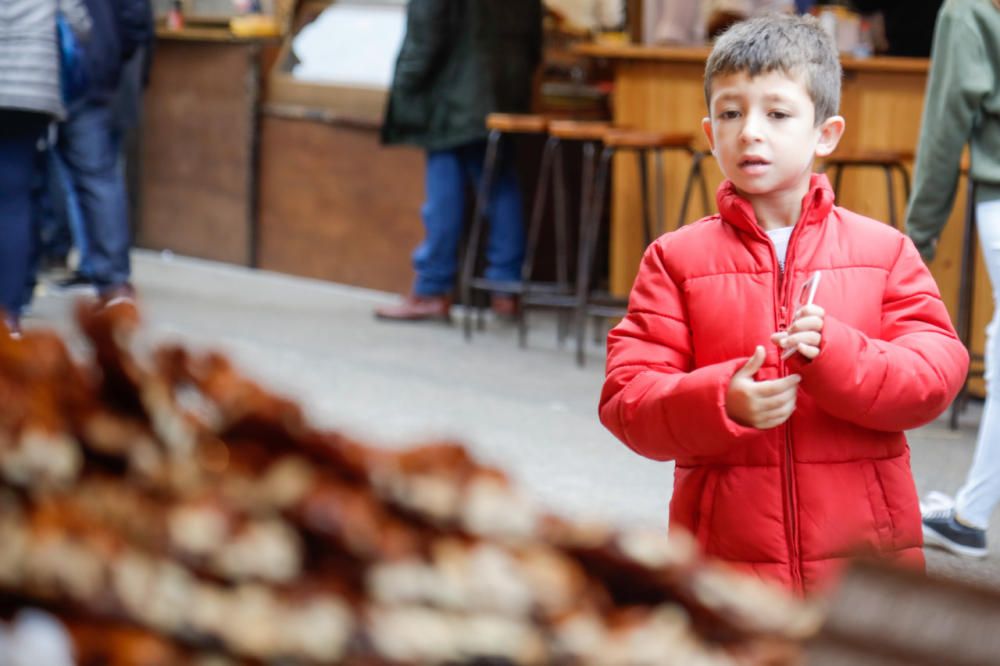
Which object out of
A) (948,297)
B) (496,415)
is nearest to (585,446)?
(496,415)

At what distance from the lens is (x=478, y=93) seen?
695cm

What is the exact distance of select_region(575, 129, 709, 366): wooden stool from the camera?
20.0 feet

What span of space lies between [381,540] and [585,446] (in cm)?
440

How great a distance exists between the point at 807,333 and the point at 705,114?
4.57m

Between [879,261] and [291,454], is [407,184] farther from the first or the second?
[291,454]

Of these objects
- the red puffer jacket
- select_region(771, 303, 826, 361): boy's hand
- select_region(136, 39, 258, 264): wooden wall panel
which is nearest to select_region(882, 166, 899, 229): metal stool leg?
the red puffer jacket

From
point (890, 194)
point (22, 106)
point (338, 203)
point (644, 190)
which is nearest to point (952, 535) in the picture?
point (890, 194)

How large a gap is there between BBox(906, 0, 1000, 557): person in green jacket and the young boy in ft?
6.37

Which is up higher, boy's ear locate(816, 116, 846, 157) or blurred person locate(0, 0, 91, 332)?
boy's ear locate(816, 116, 846, 157)

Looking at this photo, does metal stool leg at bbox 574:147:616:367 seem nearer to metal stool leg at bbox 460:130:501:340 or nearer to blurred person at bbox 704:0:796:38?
metal stool leg at bbox 460:130:501:340

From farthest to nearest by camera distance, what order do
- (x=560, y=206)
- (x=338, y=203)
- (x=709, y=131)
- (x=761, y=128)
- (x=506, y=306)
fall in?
1. (x=338, y=203)
2. (x=506, y=306)
3. (x=560, y=206)
4. (x=709, y=131)
5. (x=761, y=128)

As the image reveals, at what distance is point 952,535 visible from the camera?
3994mm

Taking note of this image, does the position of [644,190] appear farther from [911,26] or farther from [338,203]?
[338,203]

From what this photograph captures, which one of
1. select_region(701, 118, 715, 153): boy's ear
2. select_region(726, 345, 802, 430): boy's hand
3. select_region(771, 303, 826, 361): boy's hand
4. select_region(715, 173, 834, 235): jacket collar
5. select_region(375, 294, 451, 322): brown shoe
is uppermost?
select_region(701, 118, 715, 153): boy's ear
